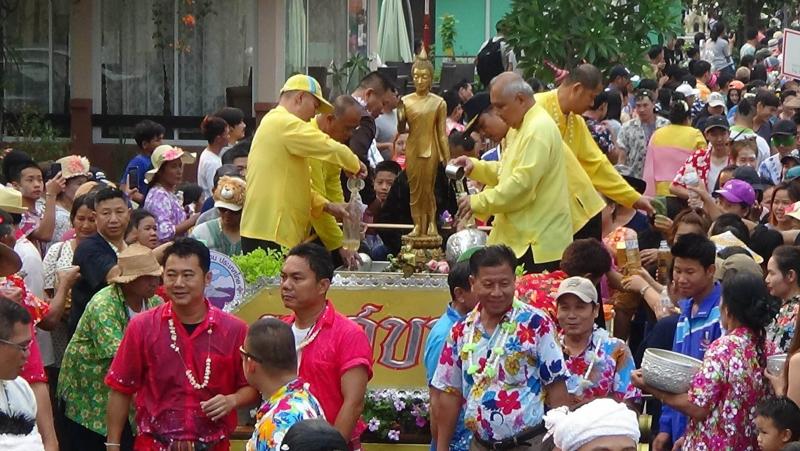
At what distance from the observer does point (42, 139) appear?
65.6ft

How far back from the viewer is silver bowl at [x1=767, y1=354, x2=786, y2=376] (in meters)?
6.99

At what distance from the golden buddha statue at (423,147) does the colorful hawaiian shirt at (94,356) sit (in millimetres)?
2288

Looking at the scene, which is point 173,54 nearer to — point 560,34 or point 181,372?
point 560,34

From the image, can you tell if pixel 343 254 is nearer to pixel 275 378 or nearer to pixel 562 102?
pixel 562 102

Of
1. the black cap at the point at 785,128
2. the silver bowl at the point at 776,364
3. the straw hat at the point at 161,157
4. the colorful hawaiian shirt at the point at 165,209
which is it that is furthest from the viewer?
the black cap at the point at 785,128

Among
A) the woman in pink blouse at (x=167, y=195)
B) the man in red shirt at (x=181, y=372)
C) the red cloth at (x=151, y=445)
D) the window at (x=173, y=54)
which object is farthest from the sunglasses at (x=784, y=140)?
the window at (x=173, y=54)

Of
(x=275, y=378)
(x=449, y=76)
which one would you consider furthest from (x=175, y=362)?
(x=449, y=76)

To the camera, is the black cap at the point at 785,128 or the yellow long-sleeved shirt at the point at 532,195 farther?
the black cap at the point at 785,128

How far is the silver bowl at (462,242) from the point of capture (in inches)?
386

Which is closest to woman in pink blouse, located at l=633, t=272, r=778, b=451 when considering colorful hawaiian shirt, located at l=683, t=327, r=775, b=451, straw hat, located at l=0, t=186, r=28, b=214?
colorful hawaiian shirt, located at l=683, t=327, r=775, b=451

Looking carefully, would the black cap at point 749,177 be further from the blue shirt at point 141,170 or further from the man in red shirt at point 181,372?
the man in red shirt at point 181,372

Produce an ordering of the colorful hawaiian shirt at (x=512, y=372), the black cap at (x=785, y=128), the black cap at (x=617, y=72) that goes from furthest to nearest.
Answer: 1. the black cap at (x=617, y=72)
2. the black cap at (x=785, y=128)
3. the colorful hawaiian shirt at (x=512, y=372)

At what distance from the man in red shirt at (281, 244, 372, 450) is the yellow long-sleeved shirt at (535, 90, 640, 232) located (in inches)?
116

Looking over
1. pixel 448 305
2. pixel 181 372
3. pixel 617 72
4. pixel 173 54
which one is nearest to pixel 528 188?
pixel 448 305
